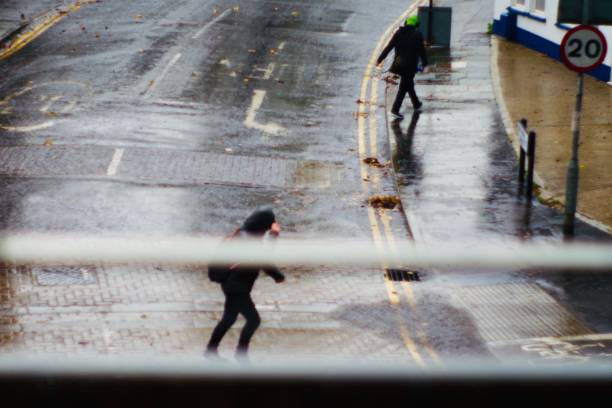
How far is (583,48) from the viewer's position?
558 inches

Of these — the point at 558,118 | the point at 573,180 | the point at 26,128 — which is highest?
the point at 573,180

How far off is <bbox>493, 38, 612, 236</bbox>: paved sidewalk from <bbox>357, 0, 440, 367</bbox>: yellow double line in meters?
2.82

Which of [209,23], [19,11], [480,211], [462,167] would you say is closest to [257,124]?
[462,167]

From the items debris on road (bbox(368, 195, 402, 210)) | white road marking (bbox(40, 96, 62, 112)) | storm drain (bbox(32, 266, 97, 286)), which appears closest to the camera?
storm drain (bbox(32, 266, 97, 286))

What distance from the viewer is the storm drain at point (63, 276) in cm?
1284

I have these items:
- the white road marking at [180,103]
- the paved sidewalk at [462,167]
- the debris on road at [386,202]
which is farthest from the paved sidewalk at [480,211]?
the white road marking at [180,103]

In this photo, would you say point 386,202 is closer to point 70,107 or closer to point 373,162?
point 373,162

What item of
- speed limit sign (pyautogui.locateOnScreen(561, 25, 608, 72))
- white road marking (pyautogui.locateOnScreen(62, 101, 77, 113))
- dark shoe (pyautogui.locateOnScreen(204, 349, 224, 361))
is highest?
speed limit sign (pyautogui.locateOnScreen(561, 25, 608, 72))

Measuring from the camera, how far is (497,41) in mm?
28984

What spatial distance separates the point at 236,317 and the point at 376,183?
7.31m

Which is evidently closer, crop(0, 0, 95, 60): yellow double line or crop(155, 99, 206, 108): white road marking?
crop(155, 99, 206, 108): white road marking

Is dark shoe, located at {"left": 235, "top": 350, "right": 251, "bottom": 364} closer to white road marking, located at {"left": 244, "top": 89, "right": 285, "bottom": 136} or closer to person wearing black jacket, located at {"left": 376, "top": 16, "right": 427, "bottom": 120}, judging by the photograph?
white road marking, located at {"left": 244, "top": 89, "right": 285, "bottom": 136}

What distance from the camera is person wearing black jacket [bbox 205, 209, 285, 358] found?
1027 cm

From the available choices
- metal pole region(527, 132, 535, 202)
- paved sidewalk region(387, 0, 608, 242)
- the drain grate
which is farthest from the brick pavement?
metal pole region(527, 132, 535, 202)
